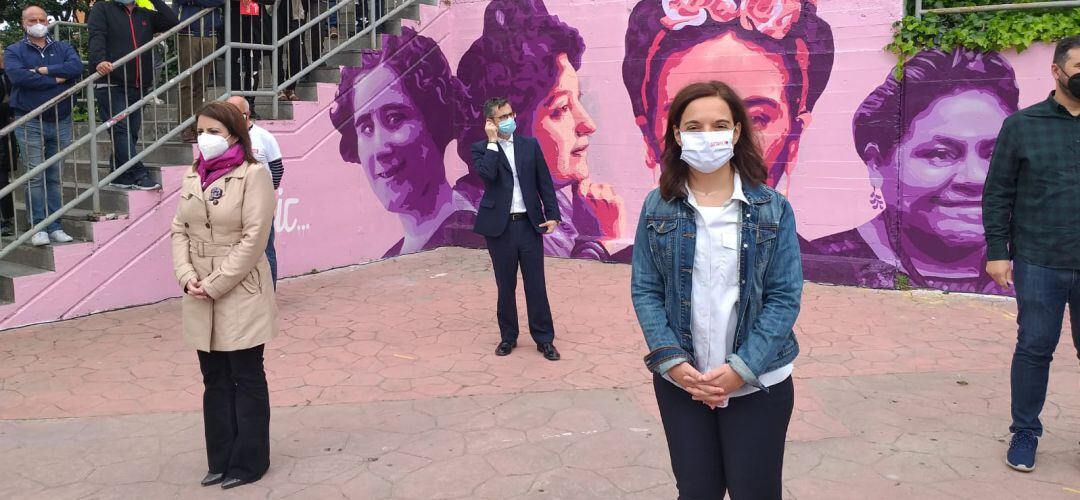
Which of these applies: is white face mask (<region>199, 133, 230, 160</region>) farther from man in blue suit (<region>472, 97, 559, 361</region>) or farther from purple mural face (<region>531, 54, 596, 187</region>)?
purple mural face (<region>531, 54, 596, 187</region>)

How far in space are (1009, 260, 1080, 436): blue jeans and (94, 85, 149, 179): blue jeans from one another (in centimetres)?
727

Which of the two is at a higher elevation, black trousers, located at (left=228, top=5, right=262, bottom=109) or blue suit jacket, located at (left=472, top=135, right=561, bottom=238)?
black trousers, located at (left=228, top=5, right=262, bottom=109)

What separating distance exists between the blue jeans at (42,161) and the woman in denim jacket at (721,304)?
6.68 metres

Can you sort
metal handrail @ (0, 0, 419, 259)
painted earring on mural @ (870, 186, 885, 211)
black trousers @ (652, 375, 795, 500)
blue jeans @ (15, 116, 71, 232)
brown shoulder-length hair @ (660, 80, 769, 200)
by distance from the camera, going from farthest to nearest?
painted earring on mural @ (870, 186, 885, 211) < blue jeans @ (15, 116, 71, 232) < metal handrail @ (0, 0, 419, 259) < brown shoulder-length hair @ (660, 80, 769, 200) < black trousers @ (652, 375, 795, 500)

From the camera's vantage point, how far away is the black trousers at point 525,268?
629cm

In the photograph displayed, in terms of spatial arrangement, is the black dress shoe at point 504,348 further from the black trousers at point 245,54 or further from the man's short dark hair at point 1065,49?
the black trousers at point 245,54

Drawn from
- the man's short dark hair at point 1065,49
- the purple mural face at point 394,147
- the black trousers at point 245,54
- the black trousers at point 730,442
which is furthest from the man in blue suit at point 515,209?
the purple mural face at point 394,147

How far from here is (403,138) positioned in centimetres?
1055

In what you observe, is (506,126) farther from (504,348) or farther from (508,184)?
(504,348)

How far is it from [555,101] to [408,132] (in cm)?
184

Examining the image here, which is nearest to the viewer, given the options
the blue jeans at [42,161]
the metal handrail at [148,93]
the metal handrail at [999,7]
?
the metal handrail at [148,93]

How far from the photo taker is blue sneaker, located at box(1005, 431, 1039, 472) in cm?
429

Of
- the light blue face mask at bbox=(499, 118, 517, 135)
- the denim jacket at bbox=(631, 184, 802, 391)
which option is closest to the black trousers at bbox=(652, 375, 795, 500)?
the denim jacket at bbox=(631, 184, 802, 391)

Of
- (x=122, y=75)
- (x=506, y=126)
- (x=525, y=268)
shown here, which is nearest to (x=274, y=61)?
(x=122, y=75)
